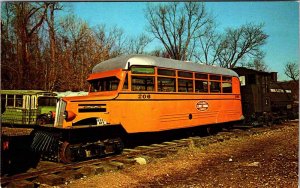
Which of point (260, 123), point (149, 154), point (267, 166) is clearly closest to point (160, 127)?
point (149, 154)

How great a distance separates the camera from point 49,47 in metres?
27.0

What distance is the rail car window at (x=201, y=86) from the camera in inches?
475

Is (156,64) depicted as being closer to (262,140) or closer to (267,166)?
(267,166)

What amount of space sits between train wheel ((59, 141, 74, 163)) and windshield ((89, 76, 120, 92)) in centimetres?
243

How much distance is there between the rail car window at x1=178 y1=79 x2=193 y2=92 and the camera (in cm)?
1122

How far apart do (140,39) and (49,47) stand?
55.1ft

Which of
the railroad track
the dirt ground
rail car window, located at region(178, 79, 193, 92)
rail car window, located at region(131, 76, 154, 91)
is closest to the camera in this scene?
the dirt ground

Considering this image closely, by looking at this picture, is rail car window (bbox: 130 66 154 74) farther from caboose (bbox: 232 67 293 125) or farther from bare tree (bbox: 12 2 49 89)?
bare tree (bbox: 12 2 49 89)

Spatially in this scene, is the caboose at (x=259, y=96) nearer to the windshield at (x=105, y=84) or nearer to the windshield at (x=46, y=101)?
the windshield at (x=105, y=84)

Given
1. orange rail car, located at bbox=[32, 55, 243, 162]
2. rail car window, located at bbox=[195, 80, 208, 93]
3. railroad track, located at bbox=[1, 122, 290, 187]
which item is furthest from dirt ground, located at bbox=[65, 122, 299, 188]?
rail car window, located at bbox=[195, 80, 208, 93]

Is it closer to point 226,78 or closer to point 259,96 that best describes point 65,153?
point 226,78

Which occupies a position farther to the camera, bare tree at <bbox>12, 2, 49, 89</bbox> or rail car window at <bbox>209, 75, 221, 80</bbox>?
bare tree at <bbox>12, 2, 49, 89</bbox>

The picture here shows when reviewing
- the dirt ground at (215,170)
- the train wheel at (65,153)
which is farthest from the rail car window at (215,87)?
the train wheel at (65,153)

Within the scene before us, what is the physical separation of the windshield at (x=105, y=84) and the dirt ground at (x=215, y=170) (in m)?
2.79
